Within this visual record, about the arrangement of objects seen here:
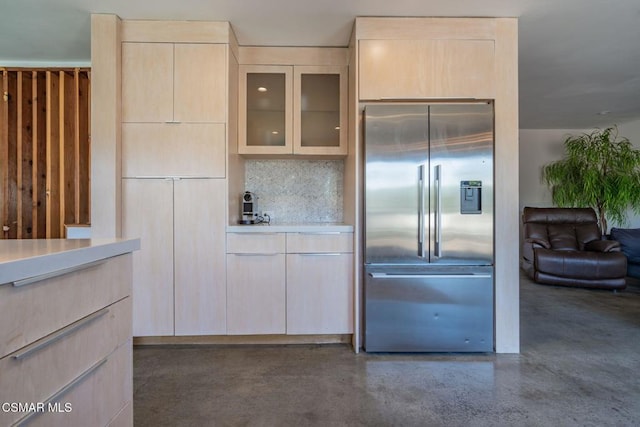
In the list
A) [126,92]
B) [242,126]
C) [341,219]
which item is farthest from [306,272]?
[126,92]

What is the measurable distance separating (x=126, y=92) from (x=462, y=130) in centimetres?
265

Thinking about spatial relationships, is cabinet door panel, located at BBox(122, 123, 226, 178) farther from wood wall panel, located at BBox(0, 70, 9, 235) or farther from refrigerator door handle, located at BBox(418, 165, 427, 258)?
wood wall panel, located at BBox(0, 70, 9, 235)

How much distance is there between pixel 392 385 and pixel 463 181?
5.11 feet

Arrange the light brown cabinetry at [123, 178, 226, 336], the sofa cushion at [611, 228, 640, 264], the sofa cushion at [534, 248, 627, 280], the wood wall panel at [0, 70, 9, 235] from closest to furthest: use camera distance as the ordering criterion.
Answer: the light brown cabinetry at [123, 178, 226, 336] < the wood wall panel at [0, 70, 9, 235] < the sofa cushion at [534, 248, 627, 280] < the sofa cushion at [611, 228, 640, 264]

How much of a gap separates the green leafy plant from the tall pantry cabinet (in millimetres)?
5682

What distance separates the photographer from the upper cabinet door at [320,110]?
3061 mm

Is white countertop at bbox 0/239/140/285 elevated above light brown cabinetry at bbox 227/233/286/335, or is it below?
above

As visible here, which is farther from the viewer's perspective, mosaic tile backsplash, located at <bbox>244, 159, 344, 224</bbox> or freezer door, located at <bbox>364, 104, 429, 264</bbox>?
mosaic tile backsplash, located at <bbox>244, 159, 344, 224</bbox>

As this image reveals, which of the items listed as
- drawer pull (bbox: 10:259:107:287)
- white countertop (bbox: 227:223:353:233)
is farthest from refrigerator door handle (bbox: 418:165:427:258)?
drawer pull (bbox: 10:259:107:287)

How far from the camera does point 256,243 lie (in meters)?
2.69

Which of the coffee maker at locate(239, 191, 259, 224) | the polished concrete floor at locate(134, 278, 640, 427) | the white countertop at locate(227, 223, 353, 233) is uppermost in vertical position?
the coffee maker at locate(239, 191, 259, 224)

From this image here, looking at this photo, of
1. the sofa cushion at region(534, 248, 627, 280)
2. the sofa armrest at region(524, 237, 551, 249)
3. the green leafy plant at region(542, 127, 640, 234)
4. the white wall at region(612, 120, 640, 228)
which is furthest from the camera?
the white wall at region(612, 120, 640, 228)

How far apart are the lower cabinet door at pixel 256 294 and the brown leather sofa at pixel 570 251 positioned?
3.92 metres

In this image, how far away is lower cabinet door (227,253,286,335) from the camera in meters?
2.69
